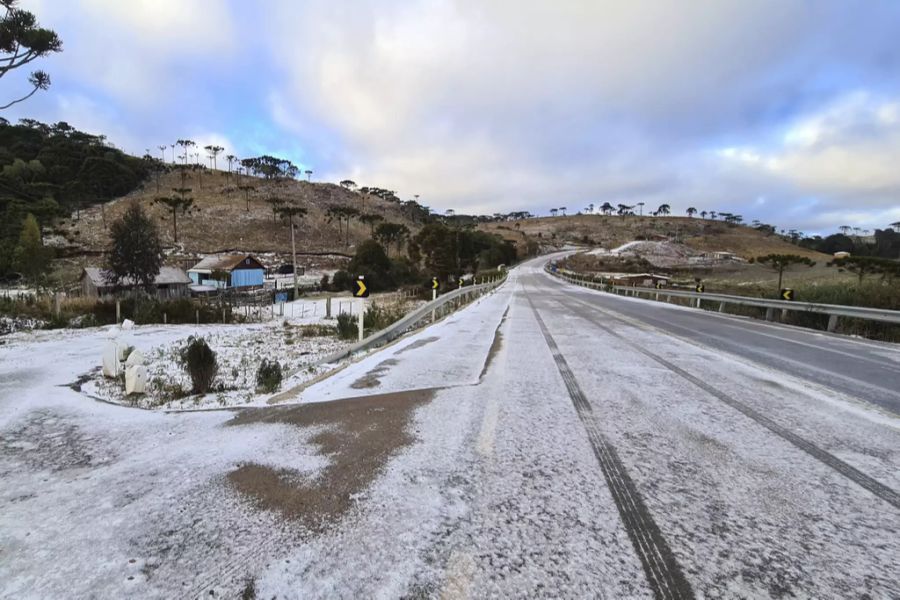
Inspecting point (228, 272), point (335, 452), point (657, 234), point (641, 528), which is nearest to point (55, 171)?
point (228, 272)

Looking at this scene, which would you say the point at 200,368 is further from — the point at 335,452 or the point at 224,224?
the point at 224,224

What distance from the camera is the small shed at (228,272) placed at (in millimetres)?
54562

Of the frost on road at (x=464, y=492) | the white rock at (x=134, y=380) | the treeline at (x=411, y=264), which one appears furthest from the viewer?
the treeline at (x=411, y=264)

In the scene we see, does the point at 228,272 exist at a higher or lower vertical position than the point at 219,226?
lower

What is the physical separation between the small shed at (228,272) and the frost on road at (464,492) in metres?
54.4

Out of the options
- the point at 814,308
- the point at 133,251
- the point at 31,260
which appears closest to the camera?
the point at 814,308

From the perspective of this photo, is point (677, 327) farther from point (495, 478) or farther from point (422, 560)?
point (422, 560)

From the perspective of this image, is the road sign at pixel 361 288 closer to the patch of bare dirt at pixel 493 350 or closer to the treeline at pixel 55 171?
the patch of bare dirt at pixel 493 350

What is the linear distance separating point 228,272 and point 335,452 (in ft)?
193

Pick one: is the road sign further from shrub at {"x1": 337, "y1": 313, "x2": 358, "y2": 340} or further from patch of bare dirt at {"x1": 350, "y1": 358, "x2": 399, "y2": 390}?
shrub at {"x1": 337, "y1": 313, "x2": 358, "y2": 340}

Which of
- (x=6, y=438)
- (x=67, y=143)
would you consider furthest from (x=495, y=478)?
(x=67, y=143)

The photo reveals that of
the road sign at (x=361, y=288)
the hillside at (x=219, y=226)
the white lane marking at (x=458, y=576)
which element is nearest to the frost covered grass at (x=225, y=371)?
the road sign at (x=361, y=288)

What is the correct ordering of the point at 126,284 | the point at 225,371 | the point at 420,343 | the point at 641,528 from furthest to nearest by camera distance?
the point at 126,284
the point at 420,343
the point at 225,371
the point at 641,528

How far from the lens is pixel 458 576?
6.59 feet
